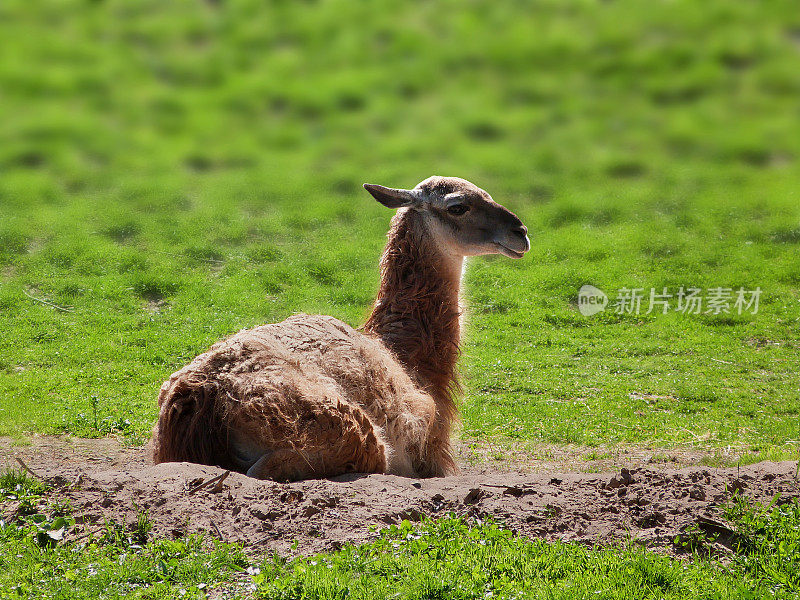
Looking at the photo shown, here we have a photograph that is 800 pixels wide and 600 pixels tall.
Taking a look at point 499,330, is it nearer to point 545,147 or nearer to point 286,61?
point 545,147

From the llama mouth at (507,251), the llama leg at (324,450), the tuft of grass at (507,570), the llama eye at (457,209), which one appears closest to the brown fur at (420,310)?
the llama eye at (457,209)

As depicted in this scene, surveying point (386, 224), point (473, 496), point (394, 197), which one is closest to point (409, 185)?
point (386, 224)

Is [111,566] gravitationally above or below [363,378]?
below

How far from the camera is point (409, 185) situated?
1666 centimetres

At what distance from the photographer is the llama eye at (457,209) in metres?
7.41

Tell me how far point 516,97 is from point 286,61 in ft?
16.7

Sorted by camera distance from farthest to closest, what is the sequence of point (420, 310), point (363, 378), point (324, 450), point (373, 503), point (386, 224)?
1. point (386, 224)
2. point (420, 310)
3. point (363, 378)
4. point (324, 450)
5. point (373, 503)

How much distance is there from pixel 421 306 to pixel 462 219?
30.1 inches

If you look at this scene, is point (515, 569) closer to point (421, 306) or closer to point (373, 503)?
point (373, 503)

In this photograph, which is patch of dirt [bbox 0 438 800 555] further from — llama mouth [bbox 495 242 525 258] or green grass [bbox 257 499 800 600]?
llama mouth [bbox 495 242 525 258]

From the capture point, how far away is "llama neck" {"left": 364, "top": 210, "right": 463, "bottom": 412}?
7219 millimetres

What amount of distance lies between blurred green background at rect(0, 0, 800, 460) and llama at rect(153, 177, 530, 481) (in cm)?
190

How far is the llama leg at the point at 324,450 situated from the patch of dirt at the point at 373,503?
0.13 metres

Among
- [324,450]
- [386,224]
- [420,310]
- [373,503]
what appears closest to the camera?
[373,503]
